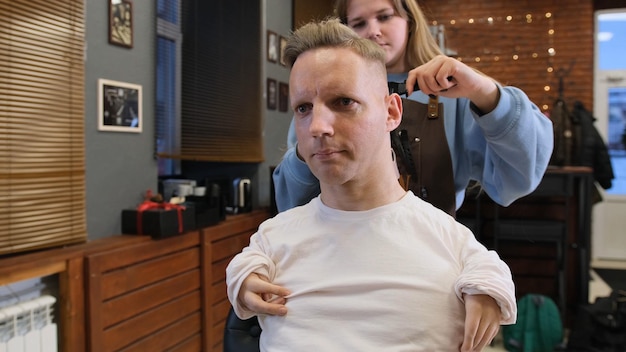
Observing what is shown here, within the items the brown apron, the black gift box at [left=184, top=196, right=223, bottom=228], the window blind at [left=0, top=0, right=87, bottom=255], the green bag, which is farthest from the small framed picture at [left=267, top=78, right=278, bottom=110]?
the brown apron

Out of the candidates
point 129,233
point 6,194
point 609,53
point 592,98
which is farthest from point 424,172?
point 609,53

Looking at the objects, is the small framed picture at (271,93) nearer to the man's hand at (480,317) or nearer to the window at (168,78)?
the window at (168,78)

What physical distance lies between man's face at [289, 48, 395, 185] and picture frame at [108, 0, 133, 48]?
2.03 meters

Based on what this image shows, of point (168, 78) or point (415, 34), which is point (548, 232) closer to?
point (168, 78)

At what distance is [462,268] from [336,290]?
0.23 meters

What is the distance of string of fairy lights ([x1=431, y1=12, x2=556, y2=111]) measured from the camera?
6.09 m

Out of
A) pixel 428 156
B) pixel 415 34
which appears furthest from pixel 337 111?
pixel 415 34

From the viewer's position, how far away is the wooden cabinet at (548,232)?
388 cm

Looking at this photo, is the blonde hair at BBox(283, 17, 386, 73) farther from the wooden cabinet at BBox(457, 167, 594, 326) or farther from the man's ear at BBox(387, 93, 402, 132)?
the wooden cabinet at BBox(457, 167, 594, 326)

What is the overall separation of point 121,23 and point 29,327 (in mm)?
1563

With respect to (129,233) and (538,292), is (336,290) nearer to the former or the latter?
(129,233)

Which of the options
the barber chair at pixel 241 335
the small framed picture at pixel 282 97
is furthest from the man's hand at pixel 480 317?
the small framed picture at pixel 282 97

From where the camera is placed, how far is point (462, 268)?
884 mm

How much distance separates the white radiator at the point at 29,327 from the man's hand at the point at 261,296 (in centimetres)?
152
